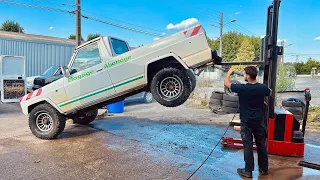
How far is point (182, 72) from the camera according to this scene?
5.32 metres

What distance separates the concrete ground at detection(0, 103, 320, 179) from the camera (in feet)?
14.9

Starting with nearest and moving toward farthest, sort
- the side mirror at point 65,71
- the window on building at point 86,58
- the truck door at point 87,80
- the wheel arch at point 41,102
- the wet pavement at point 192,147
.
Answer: the wet pavement at point 192,147
the truck door at point 87,80
the window on building at point 86,58
the side mirror at point 65,71
the wheel arch at point 41,102

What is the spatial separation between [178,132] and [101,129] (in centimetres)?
216

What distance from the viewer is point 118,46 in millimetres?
6434

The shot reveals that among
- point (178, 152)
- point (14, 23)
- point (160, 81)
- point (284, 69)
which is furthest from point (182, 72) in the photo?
point (14, 23)

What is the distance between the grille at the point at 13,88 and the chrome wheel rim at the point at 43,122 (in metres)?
5.91

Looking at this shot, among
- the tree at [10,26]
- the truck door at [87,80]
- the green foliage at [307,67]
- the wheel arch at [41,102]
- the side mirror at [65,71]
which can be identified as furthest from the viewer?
the green foliage at [307,67]

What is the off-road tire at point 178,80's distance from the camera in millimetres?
5289

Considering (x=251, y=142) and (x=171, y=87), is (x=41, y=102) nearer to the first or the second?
(x=171, y=87)

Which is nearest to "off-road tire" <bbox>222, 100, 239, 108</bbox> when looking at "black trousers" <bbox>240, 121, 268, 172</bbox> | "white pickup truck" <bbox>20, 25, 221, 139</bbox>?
"white pickup truck" <bbox>20, 25, 221, 139</bbox>

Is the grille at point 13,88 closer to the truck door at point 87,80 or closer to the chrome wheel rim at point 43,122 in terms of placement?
the chrome wheel rim at point 43,122

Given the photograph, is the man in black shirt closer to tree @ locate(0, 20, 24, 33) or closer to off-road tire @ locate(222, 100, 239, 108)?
A: off-road tire @ locate(222, 100, 239, 108)

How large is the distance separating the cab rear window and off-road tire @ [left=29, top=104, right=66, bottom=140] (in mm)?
2065

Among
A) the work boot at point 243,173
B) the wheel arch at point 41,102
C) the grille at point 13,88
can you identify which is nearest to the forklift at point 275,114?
the work boot at point 243,173
